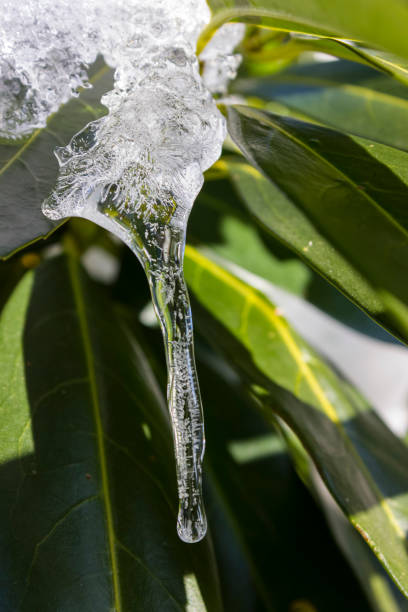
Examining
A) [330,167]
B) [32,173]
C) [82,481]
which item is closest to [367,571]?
[82,481]

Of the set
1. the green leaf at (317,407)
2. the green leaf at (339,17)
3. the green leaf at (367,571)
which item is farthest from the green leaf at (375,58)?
the green leaf at (367,571)

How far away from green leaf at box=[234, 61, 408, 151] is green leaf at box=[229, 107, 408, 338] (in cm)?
28

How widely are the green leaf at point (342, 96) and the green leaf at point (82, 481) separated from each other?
0.43 metres

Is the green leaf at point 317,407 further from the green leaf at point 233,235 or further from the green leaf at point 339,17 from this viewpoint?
the green leaf at point 339,17

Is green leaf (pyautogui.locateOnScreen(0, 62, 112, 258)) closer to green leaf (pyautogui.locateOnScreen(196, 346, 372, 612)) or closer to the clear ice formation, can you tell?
the clear ice formation

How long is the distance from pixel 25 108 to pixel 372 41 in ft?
0.88

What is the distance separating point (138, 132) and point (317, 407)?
14.7 inches

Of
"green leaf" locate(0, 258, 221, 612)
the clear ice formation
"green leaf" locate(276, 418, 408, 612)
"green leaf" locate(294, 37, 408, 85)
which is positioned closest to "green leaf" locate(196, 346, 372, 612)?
"green leaf" locate(276, 418, 408, 612)

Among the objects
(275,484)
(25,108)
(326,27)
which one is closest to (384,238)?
(326,27)

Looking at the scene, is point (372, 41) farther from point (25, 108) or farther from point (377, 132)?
point (377, 132)

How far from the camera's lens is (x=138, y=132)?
1.41 ft

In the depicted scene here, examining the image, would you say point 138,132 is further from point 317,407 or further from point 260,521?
point 260,521

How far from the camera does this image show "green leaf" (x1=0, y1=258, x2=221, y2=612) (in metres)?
0.47

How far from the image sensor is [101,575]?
1.54 feet
